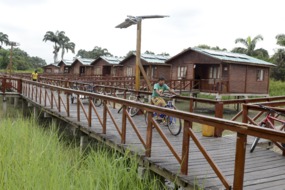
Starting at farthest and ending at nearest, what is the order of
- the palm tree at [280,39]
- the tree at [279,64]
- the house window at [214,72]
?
the tree at [279,64]
the palm tree at [280,39]
the house window at [214,72]

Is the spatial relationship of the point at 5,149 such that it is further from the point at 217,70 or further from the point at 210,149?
the point at 217,70

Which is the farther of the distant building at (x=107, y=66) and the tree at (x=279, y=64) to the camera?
the distant building at (x=107, y=66)

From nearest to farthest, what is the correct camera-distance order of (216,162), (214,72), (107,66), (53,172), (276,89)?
(53,172), (216,162), (214,72), (276,89), (107,66)

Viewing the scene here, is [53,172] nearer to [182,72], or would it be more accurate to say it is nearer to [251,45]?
[182,72]

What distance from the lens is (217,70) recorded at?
69.5 ft

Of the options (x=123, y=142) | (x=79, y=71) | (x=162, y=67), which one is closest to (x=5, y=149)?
(x=123, y=142)

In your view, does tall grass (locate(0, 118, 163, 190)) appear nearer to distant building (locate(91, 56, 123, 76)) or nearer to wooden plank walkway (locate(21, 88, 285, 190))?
wooden plank walkway (locate(21, 88, 285, 190))

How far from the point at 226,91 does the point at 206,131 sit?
1382 centimetres

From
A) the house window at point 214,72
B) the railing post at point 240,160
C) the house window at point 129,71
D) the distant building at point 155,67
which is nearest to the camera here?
the railing post at point 240,160

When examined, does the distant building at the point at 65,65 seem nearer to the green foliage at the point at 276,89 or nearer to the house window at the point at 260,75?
the green foliage at the point at 276,89

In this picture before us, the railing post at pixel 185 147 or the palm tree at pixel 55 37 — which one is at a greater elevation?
the palm tree at pixel 55 37

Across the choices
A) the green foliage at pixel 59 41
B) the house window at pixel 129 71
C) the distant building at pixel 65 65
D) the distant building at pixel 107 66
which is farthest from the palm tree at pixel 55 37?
the house window at pixel 129 71

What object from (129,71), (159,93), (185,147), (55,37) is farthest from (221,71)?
(55,37)

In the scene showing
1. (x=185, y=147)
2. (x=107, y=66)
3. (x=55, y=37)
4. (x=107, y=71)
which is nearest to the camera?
(x=185, y=147)
